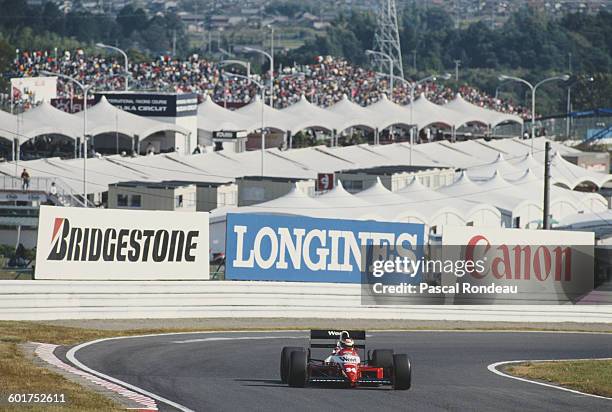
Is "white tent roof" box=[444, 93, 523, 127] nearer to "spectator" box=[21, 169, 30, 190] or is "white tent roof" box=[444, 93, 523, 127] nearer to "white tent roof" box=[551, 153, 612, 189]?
"white tent roof" box=[551, 153, 612, 189]

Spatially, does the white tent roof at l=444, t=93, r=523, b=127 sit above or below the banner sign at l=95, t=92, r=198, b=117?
above

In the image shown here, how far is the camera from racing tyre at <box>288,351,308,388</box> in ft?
68.7

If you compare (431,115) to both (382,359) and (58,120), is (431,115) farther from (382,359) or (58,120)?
(382,359)

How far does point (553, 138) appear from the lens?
360ft

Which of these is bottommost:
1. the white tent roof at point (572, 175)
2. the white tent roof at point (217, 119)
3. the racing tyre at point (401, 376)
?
the racing tyre at point (401, 376)

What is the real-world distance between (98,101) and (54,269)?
195 ft

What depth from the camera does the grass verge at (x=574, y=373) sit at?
22.5 meters

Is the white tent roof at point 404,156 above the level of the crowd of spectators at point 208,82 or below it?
below

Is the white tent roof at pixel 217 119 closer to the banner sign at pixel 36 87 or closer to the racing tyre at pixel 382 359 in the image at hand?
the banner sign at pixel 36 87

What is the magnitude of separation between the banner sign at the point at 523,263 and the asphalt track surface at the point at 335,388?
2551mm

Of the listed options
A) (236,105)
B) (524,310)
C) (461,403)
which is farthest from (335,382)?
(236,105)

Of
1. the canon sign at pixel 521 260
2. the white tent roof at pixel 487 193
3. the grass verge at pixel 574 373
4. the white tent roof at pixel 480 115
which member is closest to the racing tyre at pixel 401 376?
the grass verge at pixel 574 373

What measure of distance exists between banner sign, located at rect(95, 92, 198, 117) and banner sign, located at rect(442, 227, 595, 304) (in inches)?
2098

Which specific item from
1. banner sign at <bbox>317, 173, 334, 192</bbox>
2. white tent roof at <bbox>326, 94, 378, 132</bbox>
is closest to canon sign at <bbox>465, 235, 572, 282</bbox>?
banner sign at <bbox>317, 173, 334, 192</bbox>
